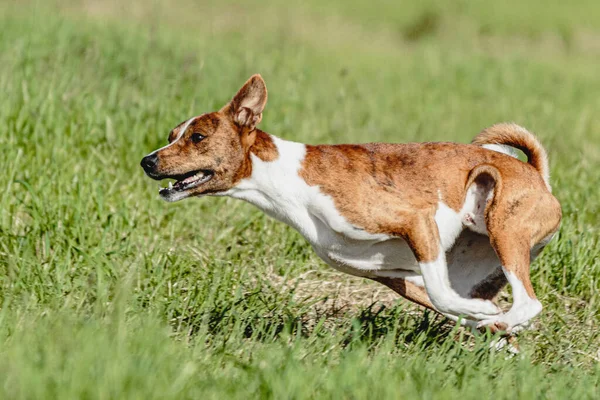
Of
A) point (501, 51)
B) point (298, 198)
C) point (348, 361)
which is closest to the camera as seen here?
point (348, 361)

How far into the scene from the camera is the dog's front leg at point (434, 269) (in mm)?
5008

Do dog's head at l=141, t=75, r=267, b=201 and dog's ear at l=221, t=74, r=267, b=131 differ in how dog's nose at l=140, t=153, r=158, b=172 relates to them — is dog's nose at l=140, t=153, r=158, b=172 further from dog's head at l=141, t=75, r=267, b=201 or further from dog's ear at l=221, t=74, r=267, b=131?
dog's ear at l=221, t=74, r=267, b=131

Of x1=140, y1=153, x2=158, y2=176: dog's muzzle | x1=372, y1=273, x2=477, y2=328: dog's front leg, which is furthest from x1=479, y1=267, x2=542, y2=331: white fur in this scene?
x1=140, y1=153, x2=158, y2=176: dog's muzzle

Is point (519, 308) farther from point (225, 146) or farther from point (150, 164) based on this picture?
point (150, 164)

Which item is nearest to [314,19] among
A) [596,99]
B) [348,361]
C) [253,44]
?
[253,44]

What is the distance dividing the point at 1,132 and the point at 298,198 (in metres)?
3.27

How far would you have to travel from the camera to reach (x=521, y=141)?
5.58 metres

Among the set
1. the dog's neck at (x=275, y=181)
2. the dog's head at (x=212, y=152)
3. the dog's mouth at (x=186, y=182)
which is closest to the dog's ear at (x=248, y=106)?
the dog's head at (x=212, y=152)

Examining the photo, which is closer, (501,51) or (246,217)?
(246,217)

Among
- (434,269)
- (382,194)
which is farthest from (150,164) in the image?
(434,269)

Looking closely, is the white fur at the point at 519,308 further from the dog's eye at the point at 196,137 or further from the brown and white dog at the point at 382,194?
the dog's eye at the point at 196,137

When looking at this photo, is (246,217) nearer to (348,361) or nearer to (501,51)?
(348,361)

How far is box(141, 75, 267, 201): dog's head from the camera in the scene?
200 inches

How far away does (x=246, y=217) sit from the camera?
7.23 m
